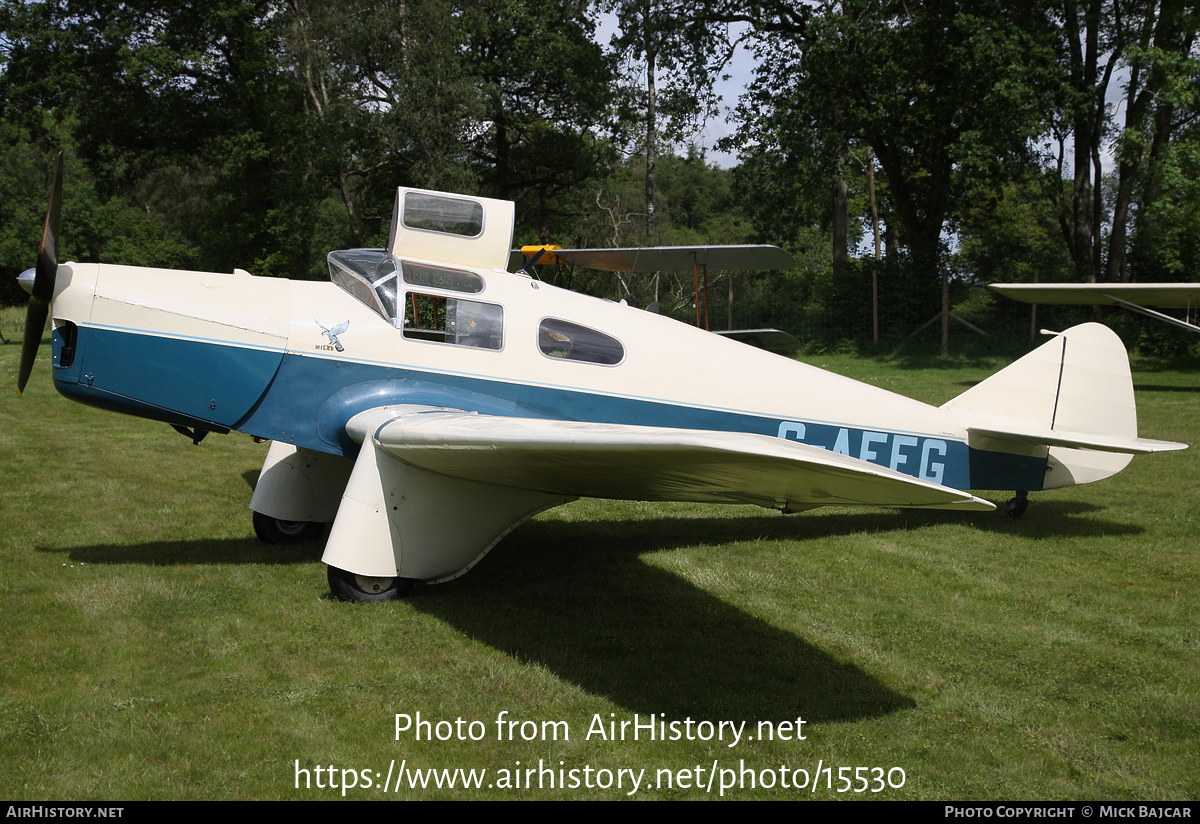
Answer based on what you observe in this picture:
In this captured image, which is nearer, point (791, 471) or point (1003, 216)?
point (791, 471)

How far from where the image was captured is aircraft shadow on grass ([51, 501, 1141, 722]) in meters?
4.02

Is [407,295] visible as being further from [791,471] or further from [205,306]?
[791,471]

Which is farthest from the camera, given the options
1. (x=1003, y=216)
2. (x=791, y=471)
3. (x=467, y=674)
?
(x=1003, y=216)

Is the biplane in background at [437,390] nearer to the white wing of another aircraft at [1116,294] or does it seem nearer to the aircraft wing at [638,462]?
the aircraft wing at [638,462]

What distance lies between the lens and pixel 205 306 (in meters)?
5.36

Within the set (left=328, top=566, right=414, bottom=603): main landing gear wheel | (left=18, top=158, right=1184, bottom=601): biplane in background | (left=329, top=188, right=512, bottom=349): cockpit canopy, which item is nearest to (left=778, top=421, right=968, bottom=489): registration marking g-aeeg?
(left=18, top=158, right=1184, bottom=601): biplane in background

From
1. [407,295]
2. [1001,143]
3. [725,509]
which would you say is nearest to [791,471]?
[407,295]

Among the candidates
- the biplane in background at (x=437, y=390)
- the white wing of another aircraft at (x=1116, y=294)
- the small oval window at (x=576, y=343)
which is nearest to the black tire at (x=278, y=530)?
the biplane in background at (x=437, y=390)

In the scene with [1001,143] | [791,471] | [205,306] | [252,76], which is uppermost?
[252,76]

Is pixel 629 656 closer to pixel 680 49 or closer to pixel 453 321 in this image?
pixel 453 321

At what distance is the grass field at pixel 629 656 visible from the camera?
334 centimetres

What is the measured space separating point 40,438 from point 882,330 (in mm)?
21538

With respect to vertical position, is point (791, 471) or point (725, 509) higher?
point (791, 471)

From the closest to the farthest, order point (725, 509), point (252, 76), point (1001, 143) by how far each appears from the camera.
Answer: point (725, 509) < point (1001, 143) < point (252, 76)
